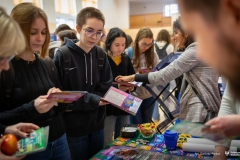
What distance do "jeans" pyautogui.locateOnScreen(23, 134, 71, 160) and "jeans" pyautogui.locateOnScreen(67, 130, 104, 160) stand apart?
24 cm

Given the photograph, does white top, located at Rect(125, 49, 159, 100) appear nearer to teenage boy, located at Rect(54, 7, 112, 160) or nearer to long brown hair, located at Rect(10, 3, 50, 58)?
teenage boy, located at Rect(54, 7, 112, 160)

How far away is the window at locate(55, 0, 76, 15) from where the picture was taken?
733 centimetres

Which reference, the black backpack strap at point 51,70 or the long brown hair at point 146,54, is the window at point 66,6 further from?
the black backpack strap at point 51,70

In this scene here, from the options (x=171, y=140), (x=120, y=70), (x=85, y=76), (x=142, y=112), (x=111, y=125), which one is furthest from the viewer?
(x=142, y=112)

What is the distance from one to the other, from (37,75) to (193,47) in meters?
1.17

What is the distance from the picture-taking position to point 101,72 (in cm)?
205

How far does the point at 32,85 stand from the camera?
54.5 inches

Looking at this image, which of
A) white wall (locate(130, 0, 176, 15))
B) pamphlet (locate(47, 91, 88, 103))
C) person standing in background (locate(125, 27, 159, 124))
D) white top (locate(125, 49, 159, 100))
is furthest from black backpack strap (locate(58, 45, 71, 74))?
white wall (locate(130, 0, 176, 15))

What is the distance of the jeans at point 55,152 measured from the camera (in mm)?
1404

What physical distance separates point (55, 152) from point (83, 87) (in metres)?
0.58

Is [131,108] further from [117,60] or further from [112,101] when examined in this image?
[117,60]

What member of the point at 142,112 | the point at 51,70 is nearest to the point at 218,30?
the point at 51,70

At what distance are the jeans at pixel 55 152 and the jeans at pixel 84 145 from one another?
24 cm

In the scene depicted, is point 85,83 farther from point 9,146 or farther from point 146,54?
point 146,54
